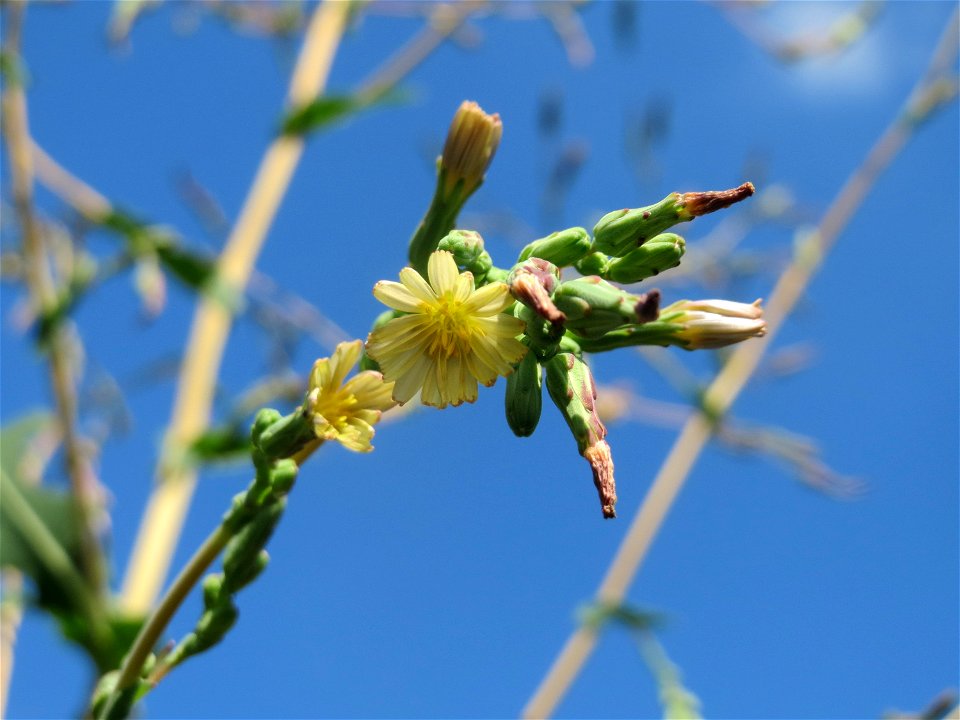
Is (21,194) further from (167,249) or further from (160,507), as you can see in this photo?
(160,507)

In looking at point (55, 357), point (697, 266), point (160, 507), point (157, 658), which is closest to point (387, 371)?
point (157, 658)

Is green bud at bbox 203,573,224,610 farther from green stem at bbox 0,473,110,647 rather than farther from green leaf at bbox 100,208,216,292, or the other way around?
green leaf at bbox 100,208,216,292

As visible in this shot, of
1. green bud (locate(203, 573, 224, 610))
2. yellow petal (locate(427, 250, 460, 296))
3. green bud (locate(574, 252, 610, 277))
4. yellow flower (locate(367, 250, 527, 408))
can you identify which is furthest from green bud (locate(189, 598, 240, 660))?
green bud (locate(574, 252, 610, 277))

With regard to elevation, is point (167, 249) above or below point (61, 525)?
above

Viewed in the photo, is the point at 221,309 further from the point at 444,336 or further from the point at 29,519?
the point at 444,336

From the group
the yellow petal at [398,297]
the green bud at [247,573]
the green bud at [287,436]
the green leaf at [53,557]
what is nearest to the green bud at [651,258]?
the yellow petal at [398,297]

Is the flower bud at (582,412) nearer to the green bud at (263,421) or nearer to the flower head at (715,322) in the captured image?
the flower head at (715,322)

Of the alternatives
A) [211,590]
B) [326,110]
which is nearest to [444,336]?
[211,590]
